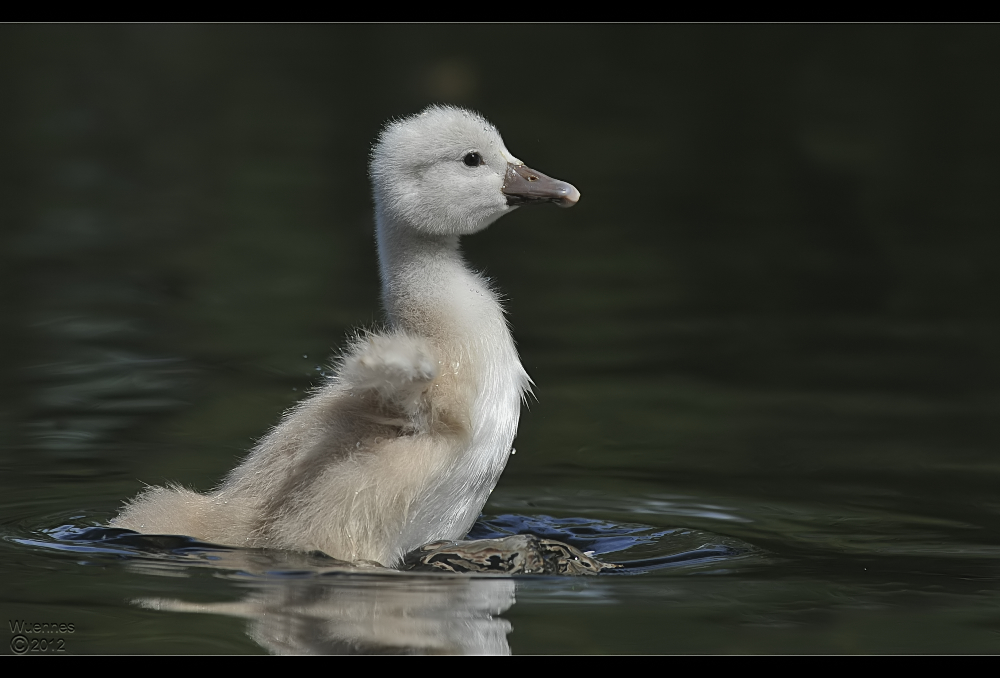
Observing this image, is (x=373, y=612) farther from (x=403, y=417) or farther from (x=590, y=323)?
(x=590, y=323)

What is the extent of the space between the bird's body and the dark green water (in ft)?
1.20

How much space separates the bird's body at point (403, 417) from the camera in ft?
22.9

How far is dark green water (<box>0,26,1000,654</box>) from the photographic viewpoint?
20.8ft

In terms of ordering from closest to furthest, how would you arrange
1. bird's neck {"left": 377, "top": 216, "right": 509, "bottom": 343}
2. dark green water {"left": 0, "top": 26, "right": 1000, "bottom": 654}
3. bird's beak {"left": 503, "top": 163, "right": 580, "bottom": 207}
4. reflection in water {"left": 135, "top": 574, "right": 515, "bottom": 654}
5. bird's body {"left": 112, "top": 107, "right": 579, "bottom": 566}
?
reflection in water {"left": 135, "top": 574, "right": 515, "bottom": 654} → dark green water {"left": 0, "top": 26, "right": 1000, "bottom": 654} → bird's body {"left": 112, "top": 107, "right": 579, "bottom": 566} → bird's neck {"left": 377, "top": 216, "right": 509, "bottom": 343} → bird's beak {"left": 503, "top": 163, "right": 580, "bottom": 207}

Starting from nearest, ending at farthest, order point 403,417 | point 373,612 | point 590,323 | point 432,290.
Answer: point 373,612
point 403,417
point 432,290
point 590,323

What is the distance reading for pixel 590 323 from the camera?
1184cm

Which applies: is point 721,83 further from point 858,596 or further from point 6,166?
point 858,596

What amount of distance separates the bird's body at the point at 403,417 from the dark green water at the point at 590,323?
0.37 m

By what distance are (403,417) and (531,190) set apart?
141 centimetres

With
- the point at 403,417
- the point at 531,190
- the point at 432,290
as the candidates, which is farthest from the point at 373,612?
the point at 531,190

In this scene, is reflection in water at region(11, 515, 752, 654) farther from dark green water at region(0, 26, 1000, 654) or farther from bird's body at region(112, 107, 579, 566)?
bird's body at region(112, 107, 579, 566)

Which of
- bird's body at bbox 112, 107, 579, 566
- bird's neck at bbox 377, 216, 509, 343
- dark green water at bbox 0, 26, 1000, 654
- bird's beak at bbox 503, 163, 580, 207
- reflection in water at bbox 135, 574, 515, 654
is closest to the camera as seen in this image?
reflection in water at bbox 135, 574, 515, 654

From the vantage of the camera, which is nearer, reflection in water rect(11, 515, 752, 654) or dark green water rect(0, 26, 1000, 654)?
reflection in water rect(11, 515, 752, 654)

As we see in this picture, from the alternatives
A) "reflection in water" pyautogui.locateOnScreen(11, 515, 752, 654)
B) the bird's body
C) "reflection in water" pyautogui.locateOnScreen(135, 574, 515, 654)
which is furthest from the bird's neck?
"reflection in water" pyautogui.locateOnScreen(135, 574, 515, 654)
